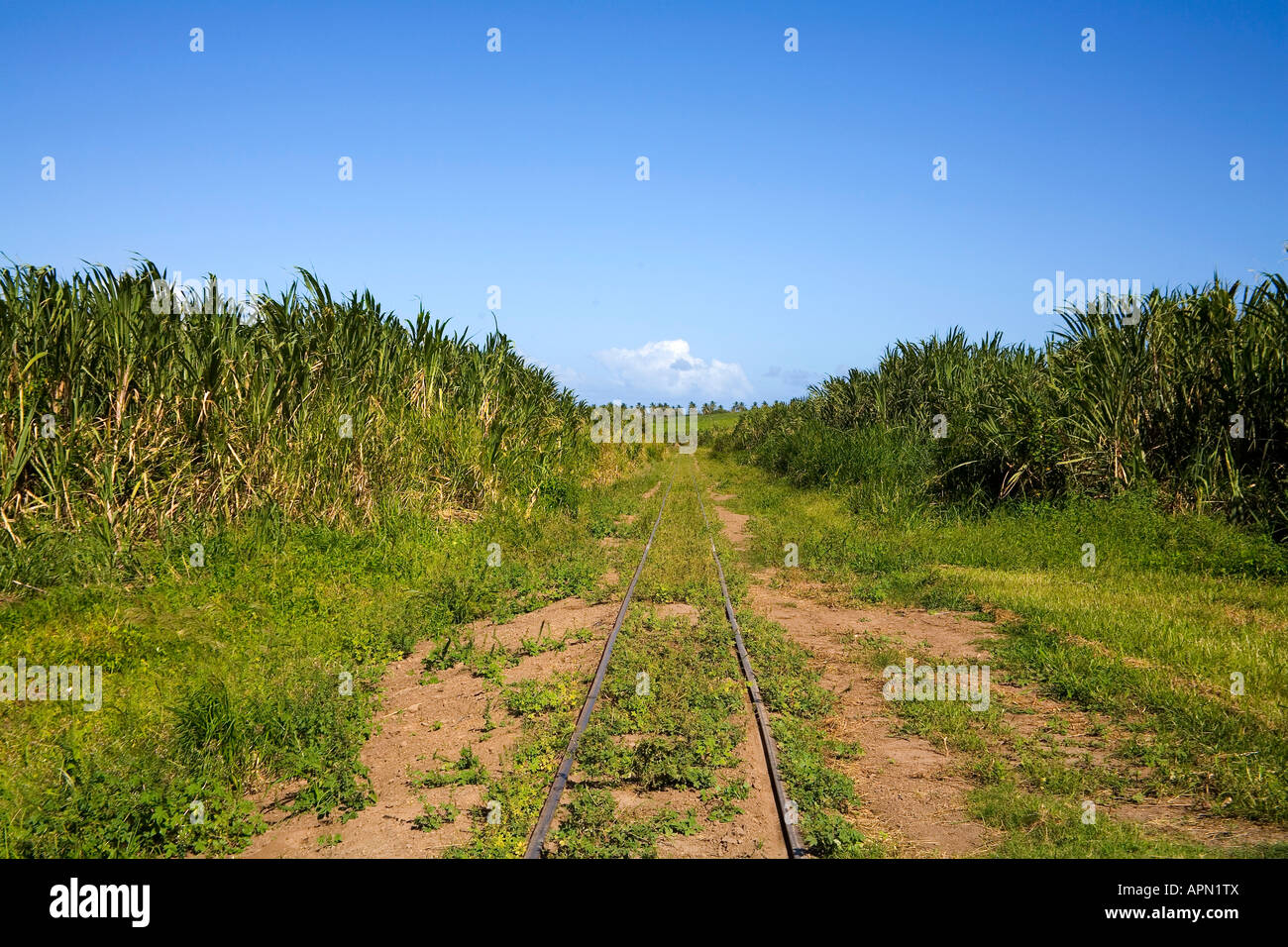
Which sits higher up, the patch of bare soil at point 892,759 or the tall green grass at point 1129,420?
the tall green grass at point 1129,420

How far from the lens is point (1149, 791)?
182 inches

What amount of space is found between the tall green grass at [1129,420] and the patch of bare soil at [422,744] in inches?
344

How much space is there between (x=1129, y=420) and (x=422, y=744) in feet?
39.3

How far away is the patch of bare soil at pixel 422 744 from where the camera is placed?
4.28m

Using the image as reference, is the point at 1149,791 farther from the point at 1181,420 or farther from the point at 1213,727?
the point at 1181,420

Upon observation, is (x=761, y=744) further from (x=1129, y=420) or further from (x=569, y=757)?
(x=1129, y=420)

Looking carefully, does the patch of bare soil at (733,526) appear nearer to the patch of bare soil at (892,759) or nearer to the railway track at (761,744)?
the railway track at (761,744)

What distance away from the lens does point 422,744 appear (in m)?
5.68

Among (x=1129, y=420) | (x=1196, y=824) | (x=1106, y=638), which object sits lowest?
(x=1196, y=824)

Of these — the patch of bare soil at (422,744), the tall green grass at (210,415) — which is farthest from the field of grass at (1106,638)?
the tall green grass at (210,415)

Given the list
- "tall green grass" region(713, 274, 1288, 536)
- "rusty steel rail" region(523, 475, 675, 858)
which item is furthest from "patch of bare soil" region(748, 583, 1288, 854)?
"tall green grass" region(713, 274, 1288, 536)

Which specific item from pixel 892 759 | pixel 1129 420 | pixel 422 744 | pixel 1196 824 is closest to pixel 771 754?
pixel 892 759
